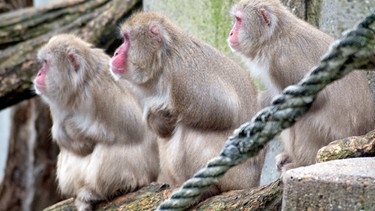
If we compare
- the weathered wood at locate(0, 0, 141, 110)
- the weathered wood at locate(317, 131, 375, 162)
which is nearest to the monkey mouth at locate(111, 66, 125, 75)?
the weathered wood at locate(317, 131, 375, 162)

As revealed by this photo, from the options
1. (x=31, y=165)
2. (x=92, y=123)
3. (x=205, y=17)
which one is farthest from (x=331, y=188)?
(x=31, y=165)

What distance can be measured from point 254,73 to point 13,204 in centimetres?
698

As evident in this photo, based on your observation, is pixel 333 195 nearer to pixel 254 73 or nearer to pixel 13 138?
pixel 254 73

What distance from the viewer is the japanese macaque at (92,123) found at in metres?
6.74

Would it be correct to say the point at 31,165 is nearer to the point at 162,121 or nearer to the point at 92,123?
the point at 92,123

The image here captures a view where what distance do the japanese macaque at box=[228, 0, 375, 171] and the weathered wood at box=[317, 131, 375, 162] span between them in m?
0.60

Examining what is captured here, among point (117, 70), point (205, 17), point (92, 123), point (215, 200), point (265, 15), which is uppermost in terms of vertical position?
point (205, 17)

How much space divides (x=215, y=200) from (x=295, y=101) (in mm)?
2597

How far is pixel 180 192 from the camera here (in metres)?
3.54

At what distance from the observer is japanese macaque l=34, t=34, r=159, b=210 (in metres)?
6.74

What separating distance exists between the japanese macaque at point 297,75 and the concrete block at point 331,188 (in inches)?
58.5

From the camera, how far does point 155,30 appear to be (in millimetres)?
6055

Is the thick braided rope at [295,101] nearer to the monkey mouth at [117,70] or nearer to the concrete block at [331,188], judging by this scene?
the concrete block at [331,188]

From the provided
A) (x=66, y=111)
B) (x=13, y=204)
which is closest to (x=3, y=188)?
(x=13, y=204)
